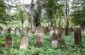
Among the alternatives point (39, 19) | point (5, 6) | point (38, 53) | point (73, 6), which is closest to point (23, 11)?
point (39, 19)

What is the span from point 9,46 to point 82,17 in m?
23.8

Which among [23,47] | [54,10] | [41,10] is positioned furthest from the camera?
[41,10]

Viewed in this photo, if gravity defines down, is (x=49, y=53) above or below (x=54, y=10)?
below

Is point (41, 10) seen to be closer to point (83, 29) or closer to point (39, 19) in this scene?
point (39, 19)

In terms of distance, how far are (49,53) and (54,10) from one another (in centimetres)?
2274

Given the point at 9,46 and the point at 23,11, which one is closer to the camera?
the point at 9,46

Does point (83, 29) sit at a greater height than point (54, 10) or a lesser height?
lesser

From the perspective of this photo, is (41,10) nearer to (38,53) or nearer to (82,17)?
(82,17)

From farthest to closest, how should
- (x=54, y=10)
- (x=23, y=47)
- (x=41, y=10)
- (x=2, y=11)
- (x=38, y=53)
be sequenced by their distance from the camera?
(x=41, y=10), (x=54, y=10), (x=2, y=11), (x=23, y=47), (x=38, y=53)

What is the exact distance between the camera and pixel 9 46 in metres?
13.8

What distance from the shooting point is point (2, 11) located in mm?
23703

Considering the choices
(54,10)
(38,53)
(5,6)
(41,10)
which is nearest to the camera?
(38,53)

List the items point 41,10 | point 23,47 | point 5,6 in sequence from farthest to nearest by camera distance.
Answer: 1. point 41,10
2. point 5,6
3. point 23,47

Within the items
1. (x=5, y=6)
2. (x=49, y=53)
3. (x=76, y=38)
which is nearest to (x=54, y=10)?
(x=5, y=6)
